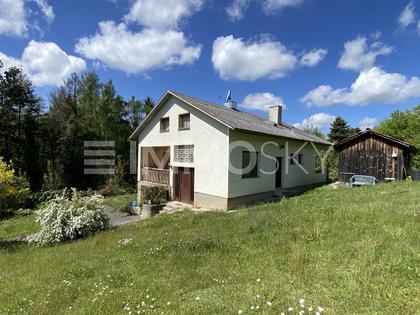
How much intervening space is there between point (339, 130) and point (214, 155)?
3281cm

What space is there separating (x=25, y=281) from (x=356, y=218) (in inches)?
316

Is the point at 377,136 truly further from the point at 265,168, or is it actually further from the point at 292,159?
the point at 265,168

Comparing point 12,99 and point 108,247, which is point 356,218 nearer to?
point 108,247

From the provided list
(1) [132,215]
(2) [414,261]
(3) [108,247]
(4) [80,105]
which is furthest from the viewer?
(4) [80,105]

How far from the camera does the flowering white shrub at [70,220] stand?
10289 mm

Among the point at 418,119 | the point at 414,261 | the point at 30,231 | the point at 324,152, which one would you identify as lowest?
the point at 30,231

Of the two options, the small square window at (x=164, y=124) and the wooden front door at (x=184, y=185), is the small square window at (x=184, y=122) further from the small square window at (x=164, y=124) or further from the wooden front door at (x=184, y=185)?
the wooden front door at (x=184, y=185)

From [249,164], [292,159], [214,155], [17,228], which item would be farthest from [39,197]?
[292,159]

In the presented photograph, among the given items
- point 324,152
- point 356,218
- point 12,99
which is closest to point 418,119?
point 324,152

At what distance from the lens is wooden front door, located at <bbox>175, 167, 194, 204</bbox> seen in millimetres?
15250

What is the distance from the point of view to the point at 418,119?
117 feet

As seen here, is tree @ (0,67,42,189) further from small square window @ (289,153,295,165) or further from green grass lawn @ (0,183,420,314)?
small square window @ (289,153,295,165)

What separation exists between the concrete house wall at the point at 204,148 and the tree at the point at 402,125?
31.3 m

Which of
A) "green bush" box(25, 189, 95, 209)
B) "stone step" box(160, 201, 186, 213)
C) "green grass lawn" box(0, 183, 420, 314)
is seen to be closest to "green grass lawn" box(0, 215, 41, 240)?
"green bush" box(25, 189, 95, 209)
